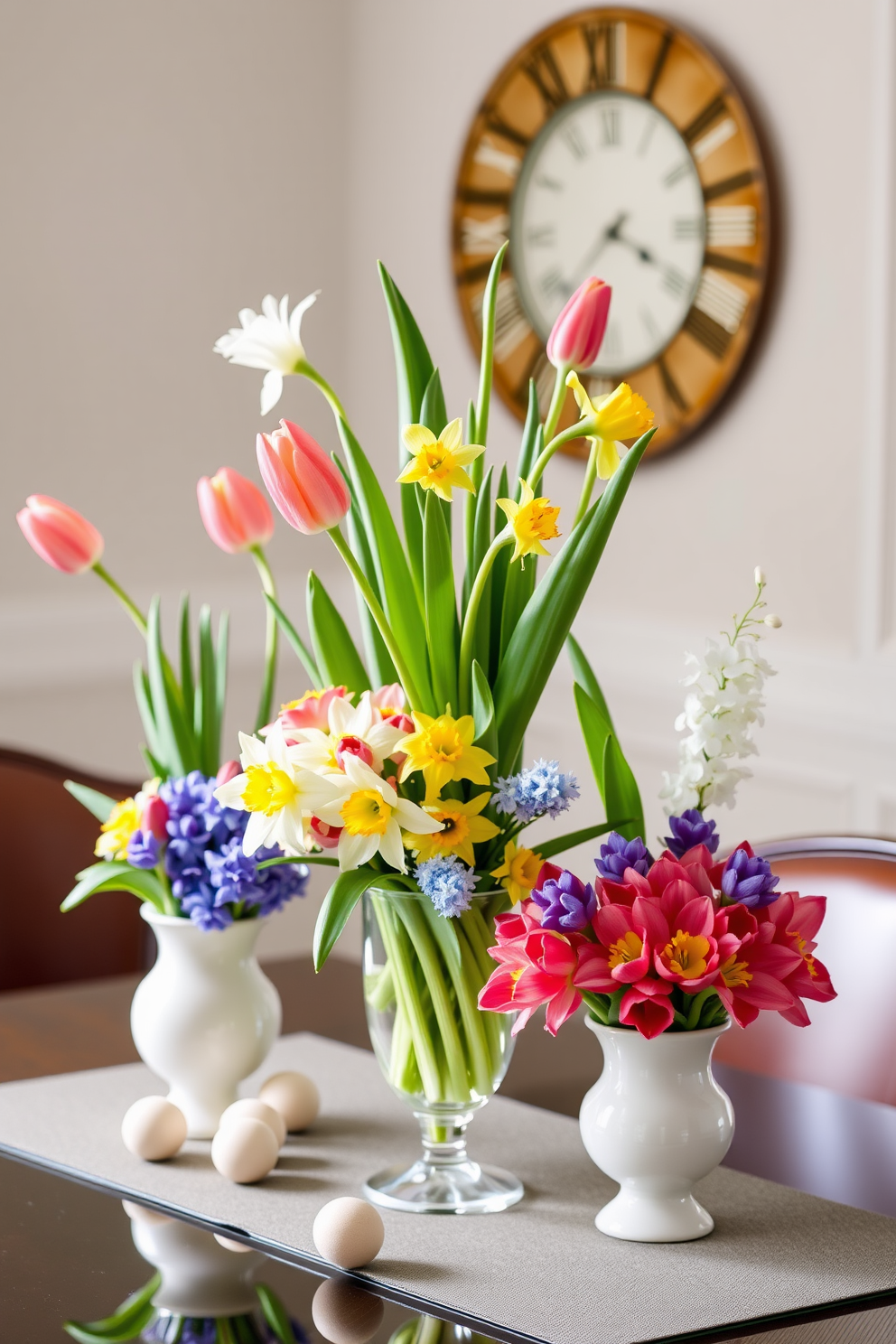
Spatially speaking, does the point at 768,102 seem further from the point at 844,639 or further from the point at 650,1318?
the point at 650,1318

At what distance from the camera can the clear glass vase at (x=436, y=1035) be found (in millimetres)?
1091

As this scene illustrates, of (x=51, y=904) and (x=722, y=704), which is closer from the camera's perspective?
(x=722, y=704)

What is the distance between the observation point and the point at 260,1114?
3.85ft

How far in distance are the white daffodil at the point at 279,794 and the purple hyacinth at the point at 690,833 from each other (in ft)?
0.70

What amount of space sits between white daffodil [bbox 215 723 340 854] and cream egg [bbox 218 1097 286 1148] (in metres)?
0.24

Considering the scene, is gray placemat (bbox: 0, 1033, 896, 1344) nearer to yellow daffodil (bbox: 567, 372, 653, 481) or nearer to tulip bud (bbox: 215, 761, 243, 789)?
tulip bud (bbox: 215, 761, 243, 789)

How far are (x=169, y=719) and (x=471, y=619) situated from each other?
1.08 ft

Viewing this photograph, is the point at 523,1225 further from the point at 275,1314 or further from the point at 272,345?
the point at 272,345

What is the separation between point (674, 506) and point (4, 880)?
1.35 metres

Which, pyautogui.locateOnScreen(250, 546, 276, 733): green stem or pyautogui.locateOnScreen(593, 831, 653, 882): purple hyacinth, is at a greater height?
pyautogui.locateOnScreen(250, 546, 276, 733): green stem

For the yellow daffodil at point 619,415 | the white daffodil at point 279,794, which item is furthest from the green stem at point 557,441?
the white daffodil at point 279,794

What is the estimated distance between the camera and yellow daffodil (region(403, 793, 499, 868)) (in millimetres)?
1040

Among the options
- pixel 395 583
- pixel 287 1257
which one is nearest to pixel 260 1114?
pixel 287 1257

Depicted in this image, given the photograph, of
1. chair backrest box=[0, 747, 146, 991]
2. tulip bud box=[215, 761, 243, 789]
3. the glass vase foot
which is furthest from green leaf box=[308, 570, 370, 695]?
chair backrest box=[0, 747, 146, 991]
